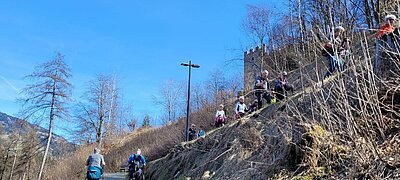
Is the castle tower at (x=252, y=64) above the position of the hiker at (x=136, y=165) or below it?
above

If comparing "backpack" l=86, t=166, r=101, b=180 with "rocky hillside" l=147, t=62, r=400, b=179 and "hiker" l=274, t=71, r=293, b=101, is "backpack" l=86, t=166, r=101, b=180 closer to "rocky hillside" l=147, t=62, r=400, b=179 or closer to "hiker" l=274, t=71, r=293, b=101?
"rocky hillside" l=147, t=62, r=400, b=179

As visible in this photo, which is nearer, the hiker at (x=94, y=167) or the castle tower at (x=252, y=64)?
the hiker at (x=94, y=167)

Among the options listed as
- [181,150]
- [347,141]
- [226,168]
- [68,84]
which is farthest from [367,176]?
[68,84]

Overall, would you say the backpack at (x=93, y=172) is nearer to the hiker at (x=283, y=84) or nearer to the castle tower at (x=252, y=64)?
the hiker at (x=283, y=84)

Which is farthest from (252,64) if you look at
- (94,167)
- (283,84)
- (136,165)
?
(283,84)

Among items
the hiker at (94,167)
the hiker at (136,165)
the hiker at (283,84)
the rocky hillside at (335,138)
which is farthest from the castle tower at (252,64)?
the rocky hillside at (335,138)

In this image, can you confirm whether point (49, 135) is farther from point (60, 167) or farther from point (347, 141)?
point (347, 141)

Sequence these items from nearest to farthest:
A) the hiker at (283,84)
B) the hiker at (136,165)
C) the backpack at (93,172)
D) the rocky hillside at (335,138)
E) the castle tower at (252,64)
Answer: the rocky hillside at (335,138)
the hiker at (283,84)
the backpack at (93,172)
the hiker at (136,165)
the castle tower at (252,64)

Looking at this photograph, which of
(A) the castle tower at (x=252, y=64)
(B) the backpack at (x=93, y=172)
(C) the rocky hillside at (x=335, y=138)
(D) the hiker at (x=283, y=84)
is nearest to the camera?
(C) the rocky hillside at (x=335, y=138)

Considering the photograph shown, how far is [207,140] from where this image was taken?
1180cm

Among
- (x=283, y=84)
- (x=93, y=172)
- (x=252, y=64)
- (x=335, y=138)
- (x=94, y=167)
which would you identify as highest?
(x=252, y=64)

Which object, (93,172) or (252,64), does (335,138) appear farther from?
(252,64)

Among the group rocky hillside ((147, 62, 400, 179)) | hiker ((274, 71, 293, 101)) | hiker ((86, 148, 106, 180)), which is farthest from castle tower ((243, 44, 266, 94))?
rocky hillside ((147, 62, 400, 179))

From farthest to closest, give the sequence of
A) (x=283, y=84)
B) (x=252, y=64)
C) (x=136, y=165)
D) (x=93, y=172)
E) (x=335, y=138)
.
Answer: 1. (x=252, y=64)
2. (x=136, y=165)
3. (x=93, y=172)
4. (x=283, y=84)
5. (x=335, y=138)
